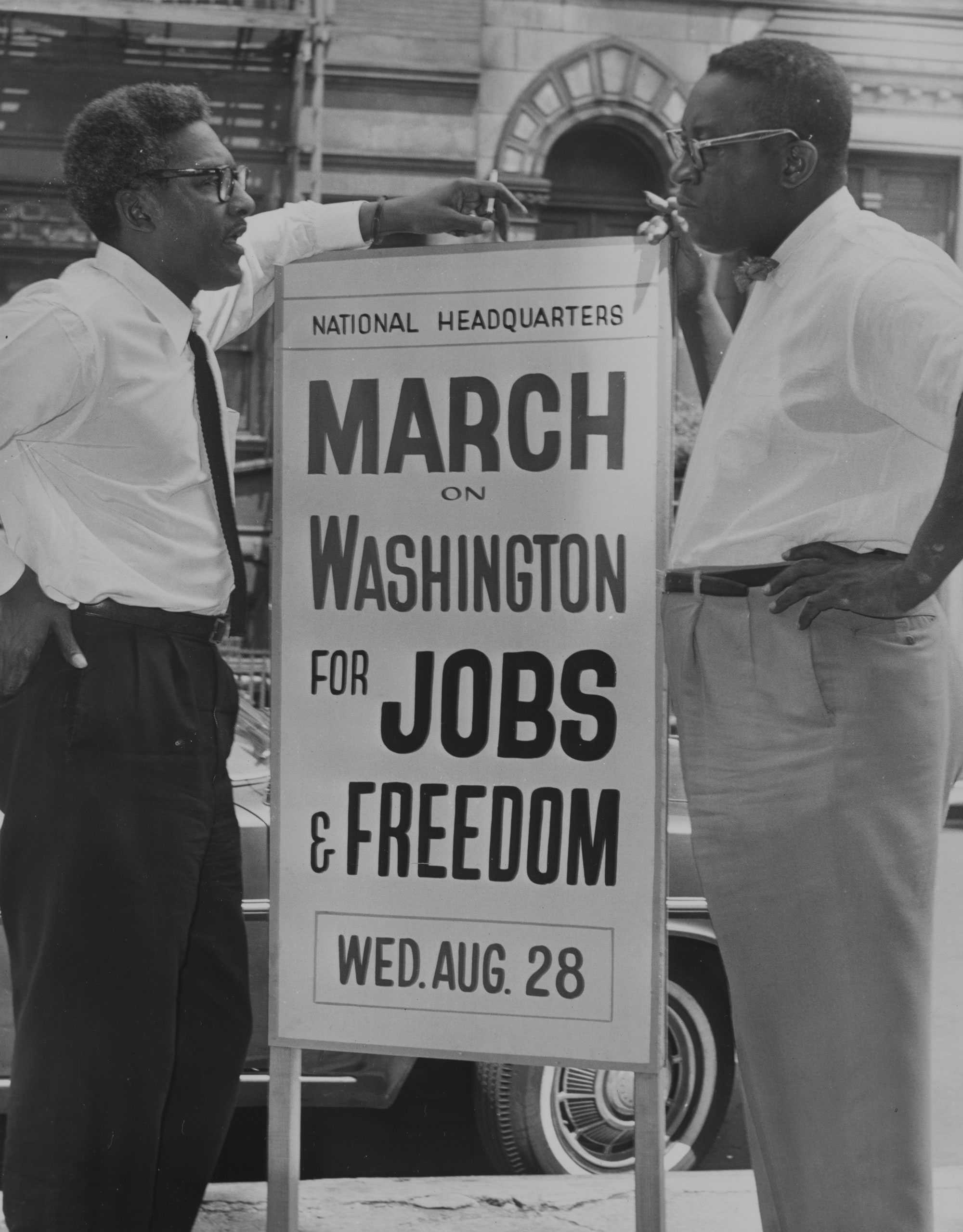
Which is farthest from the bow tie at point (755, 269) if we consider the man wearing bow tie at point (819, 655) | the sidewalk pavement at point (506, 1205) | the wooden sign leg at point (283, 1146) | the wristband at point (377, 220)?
the sidewalk pavement at point (506, 1205)

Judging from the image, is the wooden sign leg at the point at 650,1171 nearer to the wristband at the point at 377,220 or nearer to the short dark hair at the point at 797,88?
the short dark hair at the point at 797,88

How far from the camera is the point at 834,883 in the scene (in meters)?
2.09

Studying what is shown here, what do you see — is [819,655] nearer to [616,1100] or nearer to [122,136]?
[122,136]

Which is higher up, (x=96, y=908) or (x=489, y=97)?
(x=489, y=97)

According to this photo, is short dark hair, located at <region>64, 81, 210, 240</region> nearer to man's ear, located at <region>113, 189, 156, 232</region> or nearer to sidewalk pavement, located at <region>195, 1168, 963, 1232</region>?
man's ear, located at <region>113, 189, 156, 232</region>

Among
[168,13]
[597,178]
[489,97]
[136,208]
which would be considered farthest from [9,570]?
[168,13]

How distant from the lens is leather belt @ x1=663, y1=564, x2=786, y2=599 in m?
2.15

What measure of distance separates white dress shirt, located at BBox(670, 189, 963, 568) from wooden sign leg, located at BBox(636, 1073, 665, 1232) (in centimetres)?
89

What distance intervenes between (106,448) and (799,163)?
1131 mm

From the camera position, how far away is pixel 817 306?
6.88 ft

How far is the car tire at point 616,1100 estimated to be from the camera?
3383 millimetres

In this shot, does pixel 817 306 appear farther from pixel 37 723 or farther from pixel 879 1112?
pixel 37 723

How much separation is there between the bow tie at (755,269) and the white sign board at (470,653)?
0.16m

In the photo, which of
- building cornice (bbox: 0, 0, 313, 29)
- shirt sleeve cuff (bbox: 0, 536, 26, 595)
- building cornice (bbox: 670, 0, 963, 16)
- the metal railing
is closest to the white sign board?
shirt sleeve cuff (bbox: 0, 536, 26, 595)
